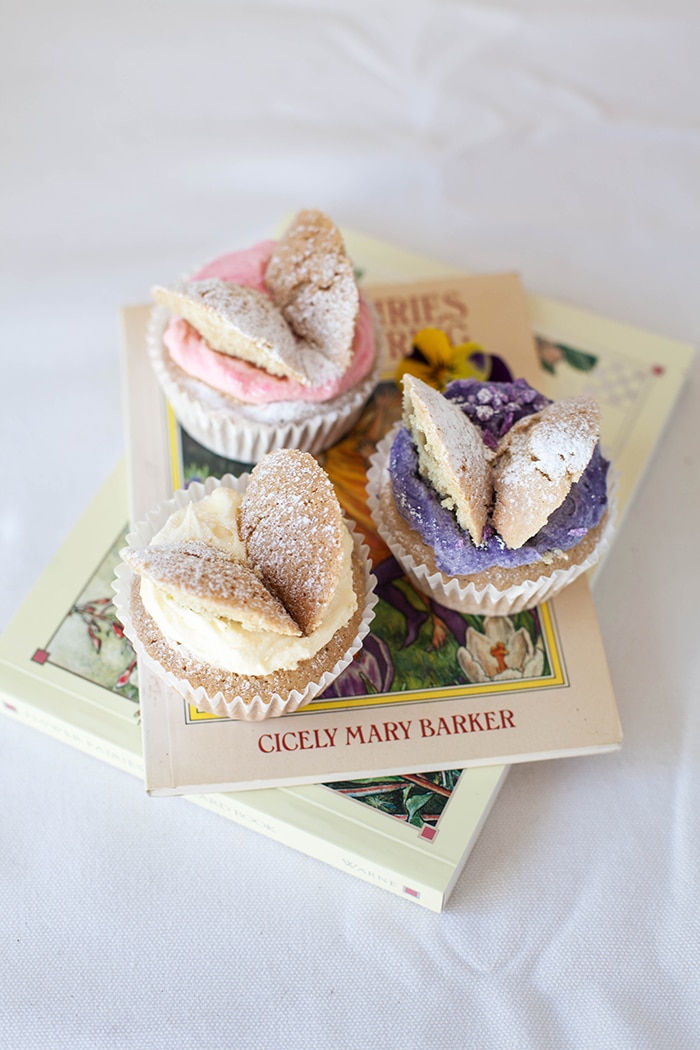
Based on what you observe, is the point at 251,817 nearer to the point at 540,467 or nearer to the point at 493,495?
the point at 493,495

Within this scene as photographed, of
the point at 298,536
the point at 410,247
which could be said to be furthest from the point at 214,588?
the point at 410,247

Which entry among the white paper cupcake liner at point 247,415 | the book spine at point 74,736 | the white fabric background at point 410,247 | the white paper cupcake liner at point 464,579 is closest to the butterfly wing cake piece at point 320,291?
the white paper cupcake liner at point 247,415

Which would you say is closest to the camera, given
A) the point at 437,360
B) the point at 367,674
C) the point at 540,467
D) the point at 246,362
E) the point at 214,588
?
the point at 214,588

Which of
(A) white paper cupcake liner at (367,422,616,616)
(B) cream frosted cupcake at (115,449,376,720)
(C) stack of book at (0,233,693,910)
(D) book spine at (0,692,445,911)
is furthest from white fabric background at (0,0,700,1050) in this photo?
(B) cream frosted cupcake at (115,449,376,720)

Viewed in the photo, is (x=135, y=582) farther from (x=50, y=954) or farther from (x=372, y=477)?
(x=50, y=954)

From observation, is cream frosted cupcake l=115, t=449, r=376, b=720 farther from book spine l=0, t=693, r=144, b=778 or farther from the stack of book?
book spine l=0, t=693, r=144, b=778

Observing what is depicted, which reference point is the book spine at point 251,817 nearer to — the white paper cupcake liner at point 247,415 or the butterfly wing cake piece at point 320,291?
the white paper cupcake liner at point 247,415
